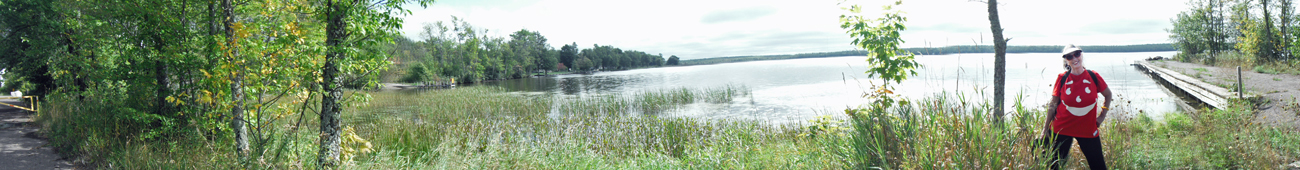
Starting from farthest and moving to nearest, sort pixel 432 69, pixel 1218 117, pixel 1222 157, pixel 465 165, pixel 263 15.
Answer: pixel 432 69 < pixel 1218 117 < pixel 465 165 < pixel 263 15 < pixel 1222 157

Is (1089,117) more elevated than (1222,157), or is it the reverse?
(1089,117)

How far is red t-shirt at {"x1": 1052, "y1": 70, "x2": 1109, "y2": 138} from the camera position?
3.15 meters

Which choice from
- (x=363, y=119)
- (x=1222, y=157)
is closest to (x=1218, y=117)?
(x=1222, y=157)

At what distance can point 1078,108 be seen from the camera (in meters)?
3.18

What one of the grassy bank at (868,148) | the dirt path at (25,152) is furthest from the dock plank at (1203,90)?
the dirt path at (25,152)

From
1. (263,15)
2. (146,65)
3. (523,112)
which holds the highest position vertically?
(263,15)

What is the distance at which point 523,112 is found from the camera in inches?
603

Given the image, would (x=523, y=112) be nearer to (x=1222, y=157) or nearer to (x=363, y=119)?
(x=363, y=119)

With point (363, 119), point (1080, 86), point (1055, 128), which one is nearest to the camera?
point (1080, 86)

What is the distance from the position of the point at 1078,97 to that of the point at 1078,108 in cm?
7

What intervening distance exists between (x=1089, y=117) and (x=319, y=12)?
530cm

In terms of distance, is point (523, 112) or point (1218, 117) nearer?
point (1218, 117)

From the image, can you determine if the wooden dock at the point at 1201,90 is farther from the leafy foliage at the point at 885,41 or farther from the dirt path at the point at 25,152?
the dirt path at the point at 25,152

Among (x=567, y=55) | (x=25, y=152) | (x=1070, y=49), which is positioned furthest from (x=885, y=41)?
(x=567, y=55)
